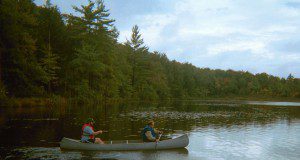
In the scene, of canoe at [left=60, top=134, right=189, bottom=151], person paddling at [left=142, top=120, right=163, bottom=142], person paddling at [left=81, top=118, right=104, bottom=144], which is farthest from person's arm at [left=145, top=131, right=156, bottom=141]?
person paddling at [left=81, top=118, right=104, bottom=144]

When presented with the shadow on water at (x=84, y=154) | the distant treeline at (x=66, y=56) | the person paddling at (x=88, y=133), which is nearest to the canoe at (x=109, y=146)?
the shadow on water at (x=84, y=154)

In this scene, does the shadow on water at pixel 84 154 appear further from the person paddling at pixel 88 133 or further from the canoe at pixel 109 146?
the person paddling at pixel 88 133

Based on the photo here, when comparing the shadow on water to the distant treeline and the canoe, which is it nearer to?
the canoe

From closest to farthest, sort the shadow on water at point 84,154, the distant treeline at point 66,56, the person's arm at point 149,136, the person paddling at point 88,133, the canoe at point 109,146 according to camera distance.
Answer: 1. the shadow on water at point 84,154
2. the canoe at point 109,146
3. the person paddling at point 88,133
4. the person's arm at point 149,136
5. the distant treeline at point 66,56

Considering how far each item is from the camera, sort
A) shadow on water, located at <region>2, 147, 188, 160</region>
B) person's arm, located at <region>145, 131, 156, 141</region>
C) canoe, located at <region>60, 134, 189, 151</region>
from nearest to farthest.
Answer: shadow on water, located at <region>2, 147, 188, 160</region>
canoe, located at <region>60, 134, 189, 151</region>
person's arm, located at <region>145, 131, 156, 141</region>

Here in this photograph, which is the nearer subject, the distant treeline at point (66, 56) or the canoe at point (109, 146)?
the canoe at point (109, 146)

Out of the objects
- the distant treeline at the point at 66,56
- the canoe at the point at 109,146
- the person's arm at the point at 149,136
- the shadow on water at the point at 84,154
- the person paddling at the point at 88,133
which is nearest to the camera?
the shadow on water at the point at 84,154

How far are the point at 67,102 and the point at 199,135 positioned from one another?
1356 inches

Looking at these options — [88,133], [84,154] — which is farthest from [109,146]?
[88,133]

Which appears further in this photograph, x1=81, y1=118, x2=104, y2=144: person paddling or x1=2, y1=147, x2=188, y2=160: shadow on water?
x1=81, y1=118, x2=104, y2=144: person paddling

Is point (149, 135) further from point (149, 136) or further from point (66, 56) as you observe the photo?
point (66, 56)

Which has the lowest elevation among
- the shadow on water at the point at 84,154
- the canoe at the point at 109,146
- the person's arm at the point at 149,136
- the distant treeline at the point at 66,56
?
the shadow on water at the point at 84,154

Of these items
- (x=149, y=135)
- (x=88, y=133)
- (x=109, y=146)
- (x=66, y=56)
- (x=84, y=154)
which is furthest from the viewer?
(x=66, y=56)

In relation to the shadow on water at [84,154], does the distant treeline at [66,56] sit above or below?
above
